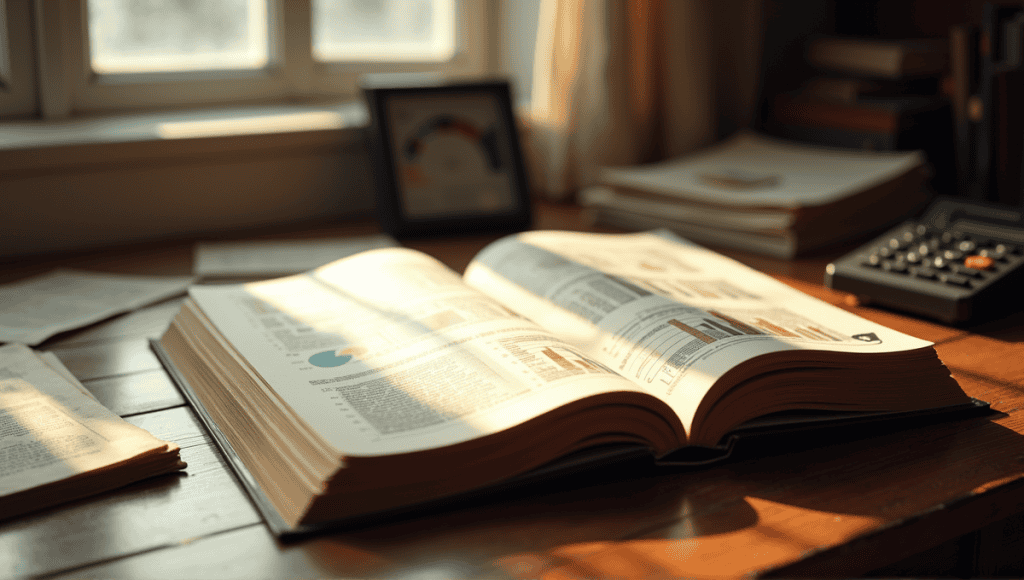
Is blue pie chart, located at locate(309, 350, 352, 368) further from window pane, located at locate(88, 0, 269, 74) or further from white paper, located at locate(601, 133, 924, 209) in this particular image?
window pane, located at locate(88, 0, 269, 74)

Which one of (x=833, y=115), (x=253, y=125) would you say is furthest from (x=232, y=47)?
(x=833, y=115)

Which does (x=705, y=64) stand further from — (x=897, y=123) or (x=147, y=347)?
(x=147, y=347)

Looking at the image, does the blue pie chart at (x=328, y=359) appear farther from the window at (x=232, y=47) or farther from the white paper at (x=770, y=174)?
the window at (x=232, y=47)

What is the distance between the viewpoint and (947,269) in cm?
87

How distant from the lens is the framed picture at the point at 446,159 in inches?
47.9

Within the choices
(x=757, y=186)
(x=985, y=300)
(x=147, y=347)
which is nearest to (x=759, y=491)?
(x=985, y=300)

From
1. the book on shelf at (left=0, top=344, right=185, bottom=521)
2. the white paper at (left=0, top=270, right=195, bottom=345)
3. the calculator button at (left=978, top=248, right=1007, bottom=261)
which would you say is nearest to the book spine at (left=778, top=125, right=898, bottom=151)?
the calculator button at (left=978, top=248, right=1007, bottom=261)

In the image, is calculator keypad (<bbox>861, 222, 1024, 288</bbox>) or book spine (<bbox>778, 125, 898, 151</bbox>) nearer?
calculator keypad (<bbox>861, 222, 1024, 288</bbox>)

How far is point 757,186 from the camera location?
1164 millimetres

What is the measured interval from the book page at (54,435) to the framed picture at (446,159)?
61 cm

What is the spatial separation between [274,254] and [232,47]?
49 cm

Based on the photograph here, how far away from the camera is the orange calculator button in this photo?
85cm

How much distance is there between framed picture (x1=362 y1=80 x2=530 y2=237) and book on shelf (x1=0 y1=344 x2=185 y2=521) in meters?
0.63

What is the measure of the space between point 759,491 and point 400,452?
23 centimetres
